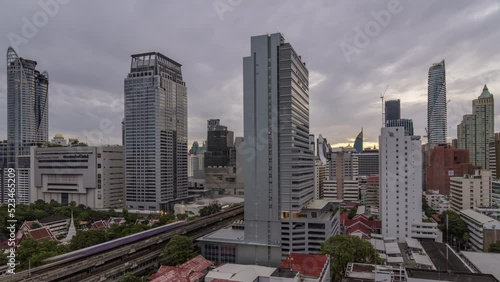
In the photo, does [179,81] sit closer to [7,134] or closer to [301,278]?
[7,134]

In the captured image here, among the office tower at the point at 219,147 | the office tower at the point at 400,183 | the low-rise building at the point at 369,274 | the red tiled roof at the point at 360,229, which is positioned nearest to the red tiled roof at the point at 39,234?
the low-rise building at the point at 369,274

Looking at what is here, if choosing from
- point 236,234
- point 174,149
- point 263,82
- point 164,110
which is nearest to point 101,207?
point 174,149

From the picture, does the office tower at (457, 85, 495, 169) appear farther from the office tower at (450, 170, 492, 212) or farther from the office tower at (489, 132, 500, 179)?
the office tower at (450, 170, 492, 212)

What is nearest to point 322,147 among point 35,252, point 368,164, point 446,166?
point 368,164

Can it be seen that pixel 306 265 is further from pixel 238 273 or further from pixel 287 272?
pixel 238 273

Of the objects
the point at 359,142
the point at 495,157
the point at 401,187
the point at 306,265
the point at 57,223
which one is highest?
the point at 359,142

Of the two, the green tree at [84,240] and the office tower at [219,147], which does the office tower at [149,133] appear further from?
the office tower at [219,147]
